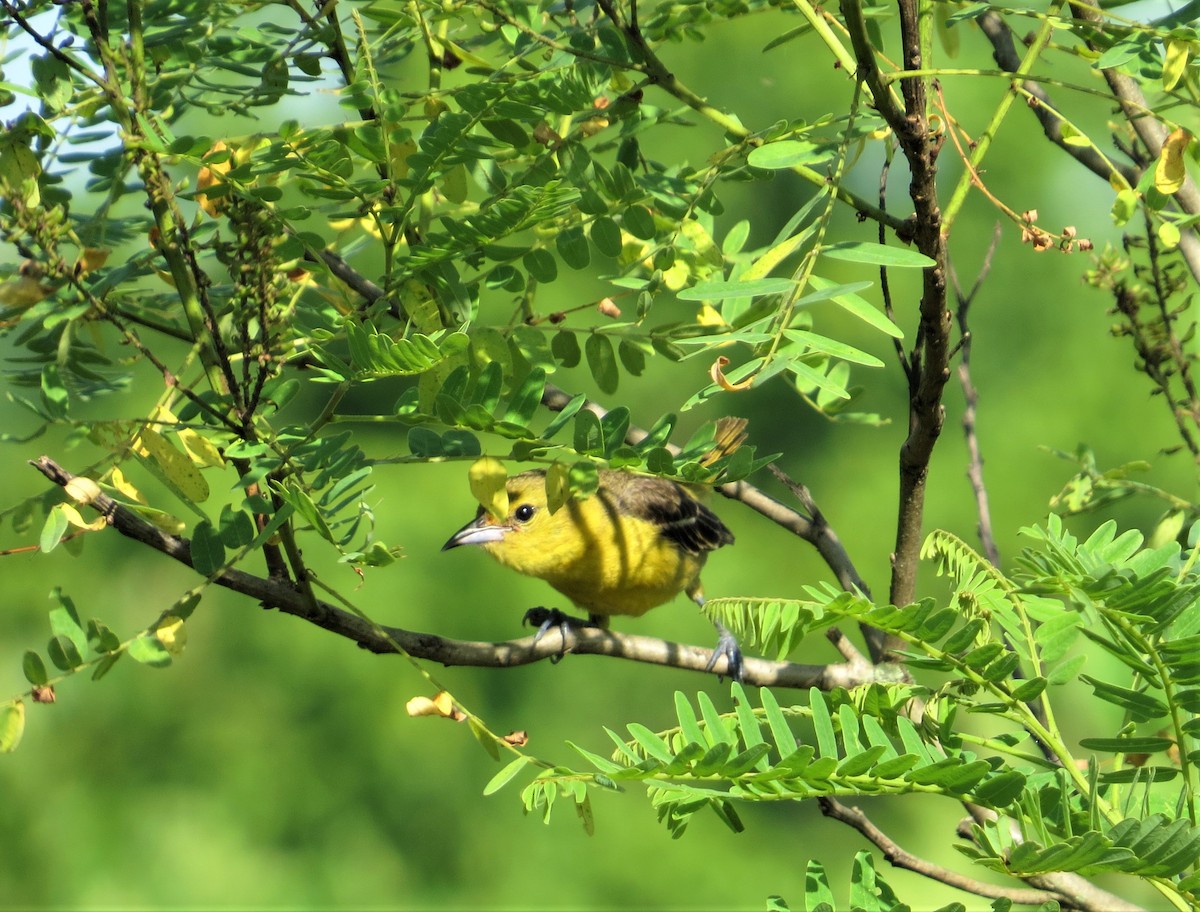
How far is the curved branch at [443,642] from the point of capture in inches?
76.8

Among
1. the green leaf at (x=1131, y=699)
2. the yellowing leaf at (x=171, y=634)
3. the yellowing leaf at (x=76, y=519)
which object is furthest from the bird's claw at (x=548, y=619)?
the green leaf at (x=1131, y=699)

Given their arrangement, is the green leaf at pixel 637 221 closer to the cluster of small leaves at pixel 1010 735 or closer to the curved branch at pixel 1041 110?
the cluster of small leaves at pixel 1010 735

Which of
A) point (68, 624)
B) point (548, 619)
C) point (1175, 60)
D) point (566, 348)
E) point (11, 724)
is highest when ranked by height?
point (1175, 60)

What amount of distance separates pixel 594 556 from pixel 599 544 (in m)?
0.07

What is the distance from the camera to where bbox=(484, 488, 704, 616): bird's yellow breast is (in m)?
4.44

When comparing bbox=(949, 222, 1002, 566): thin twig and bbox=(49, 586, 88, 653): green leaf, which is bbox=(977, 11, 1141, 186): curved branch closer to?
bbox=(949, 222, 1002, 566): thin twig

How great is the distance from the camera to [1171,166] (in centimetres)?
174

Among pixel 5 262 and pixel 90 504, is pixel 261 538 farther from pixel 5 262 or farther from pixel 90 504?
pixel 5 262

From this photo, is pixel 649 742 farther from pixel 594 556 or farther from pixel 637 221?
pixel 594 556

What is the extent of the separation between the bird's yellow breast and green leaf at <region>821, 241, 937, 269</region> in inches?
110

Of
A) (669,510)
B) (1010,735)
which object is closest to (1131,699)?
(1010,735)

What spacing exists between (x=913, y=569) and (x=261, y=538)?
1224 millimetres

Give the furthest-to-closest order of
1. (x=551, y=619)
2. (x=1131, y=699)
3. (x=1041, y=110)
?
(x=551, y=619) → (x=1041, y=110) → (x=1131, y=699)

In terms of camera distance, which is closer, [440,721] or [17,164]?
[17,164]
